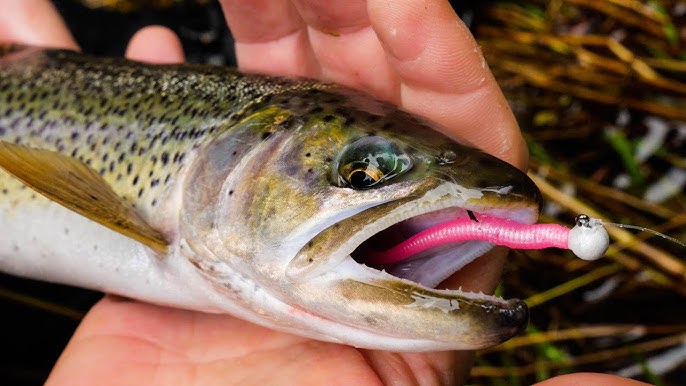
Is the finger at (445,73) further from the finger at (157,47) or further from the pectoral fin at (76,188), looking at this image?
the finger at (157,47)

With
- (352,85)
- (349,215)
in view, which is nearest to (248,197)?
(349,215)

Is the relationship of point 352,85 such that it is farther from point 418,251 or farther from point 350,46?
point 418,251

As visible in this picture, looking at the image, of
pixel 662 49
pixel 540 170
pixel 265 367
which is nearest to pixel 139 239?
pixel 265 367

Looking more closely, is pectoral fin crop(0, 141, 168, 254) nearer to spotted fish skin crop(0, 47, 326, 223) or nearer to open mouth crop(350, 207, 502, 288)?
spotted fish skin crop(0, 47, 326, 223)

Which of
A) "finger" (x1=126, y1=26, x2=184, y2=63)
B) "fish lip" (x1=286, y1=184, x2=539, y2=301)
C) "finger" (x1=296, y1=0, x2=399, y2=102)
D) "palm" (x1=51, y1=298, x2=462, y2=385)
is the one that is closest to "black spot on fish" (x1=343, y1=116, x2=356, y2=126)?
"fish lip" (x1=286, y1=184, x2=539, y2=301)

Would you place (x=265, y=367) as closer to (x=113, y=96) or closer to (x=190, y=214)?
(x=190, y=214)

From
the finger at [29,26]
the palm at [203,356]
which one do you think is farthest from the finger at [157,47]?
the palm at [203,356]
